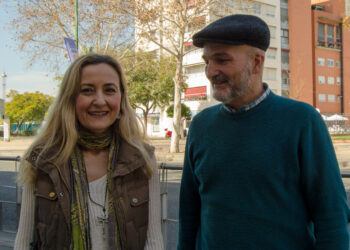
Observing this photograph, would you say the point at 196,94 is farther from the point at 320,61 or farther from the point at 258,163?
the point at 258,163

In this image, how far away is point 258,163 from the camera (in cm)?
163

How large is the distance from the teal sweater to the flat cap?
286 mm

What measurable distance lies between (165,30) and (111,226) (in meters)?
16.5

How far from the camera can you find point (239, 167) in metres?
1.68

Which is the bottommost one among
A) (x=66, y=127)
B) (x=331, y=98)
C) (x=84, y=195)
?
(x=84, y=195)

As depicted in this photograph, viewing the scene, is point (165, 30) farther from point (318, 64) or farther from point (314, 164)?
point (318, 64)

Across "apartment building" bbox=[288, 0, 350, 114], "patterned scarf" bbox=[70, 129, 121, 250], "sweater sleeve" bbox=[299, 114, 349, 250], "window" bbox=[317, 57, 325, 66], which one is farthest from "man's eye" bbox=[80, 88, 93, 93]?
"window" bbox=[317, 57, 325, 66]

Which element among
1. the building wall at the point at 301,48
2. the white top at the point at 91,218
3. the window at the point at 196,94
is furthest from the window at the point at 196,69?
the white top at the point at 91,218

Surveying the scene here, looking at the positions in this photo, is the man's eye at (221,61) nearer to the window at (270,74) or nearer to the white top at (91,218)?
the white top at (91,218)

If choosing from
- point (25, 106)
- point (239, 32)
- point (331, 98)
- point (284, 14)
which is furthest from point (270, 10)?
point (239, 32)

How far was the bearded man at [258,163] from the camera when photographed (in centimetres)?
155

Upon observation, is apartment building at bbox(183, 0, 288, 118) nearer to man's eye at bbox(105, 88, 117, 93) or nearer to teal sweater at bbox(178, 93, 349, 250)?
man's eye at bbox(105, 88, 117, 93)

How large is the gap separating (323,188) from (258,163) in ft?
A: 0.97

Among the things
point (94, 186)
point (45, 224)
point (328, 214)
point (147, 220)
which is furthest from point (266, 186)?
point (45, 224)
